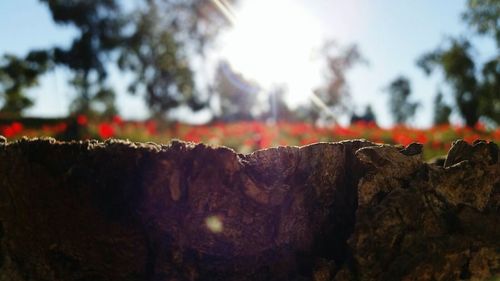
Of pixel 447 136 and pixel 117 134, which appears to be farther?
pixel 447 136

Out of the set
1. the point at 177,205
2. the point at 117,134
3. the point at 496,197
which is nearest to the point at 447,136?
the point at 117,134

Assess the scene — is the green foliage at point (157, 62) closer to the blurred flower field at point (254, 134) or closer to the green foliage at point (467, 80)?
the blurred flower field at point (254, 134)

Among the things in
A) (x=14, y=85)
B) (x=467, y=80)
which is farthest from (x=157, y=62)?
(x=14, y=85)

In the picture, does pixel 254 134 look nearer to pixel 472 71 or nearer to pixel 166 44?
pixel 166 44

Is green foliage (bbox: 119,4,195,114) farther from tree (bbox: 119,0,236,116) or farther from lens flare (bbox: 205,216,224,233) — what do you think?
lens flare (bbox: 205,216,224,233)

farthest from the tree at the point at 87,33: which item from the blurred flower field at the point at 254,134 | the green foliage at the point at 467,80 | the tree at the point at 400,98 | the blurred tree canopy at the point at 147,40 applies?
the tree at the point at 400,98

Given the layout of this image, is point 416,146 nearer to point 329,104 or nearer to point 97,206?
point 97,206
